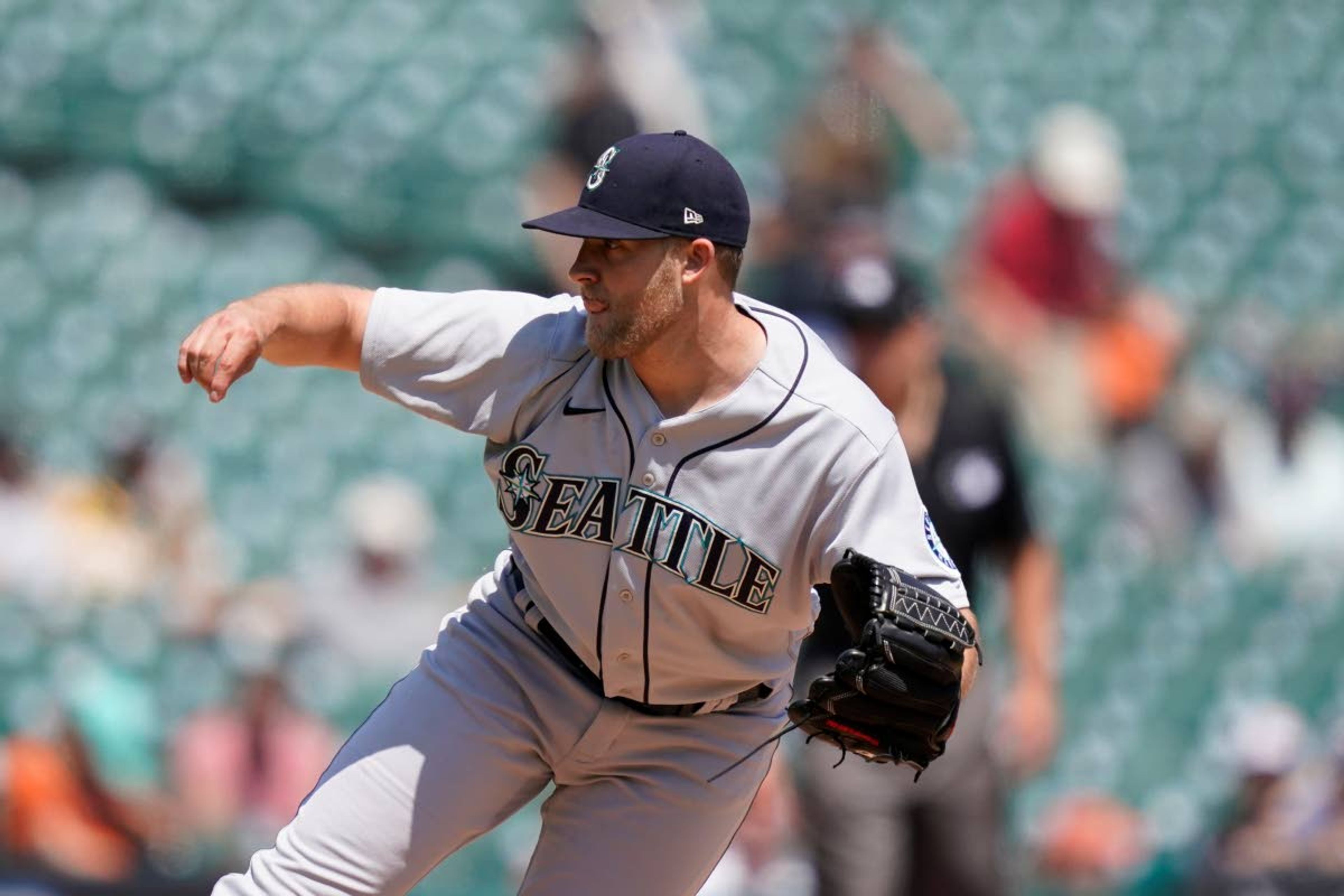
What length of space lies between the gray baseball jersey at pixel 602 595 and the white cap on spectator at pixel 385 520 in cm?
315

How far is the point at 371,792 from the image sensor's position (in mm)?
2812

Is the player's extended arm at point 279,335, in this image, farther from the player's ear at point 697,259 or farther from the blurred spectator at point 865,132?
the blurred spectator at point 865,132

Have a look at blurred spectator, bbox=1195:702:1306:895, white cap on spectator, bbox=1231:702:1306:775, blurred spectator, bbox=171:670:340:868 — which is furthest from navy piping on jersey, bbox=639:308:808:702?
white cap on spectator, bbox=1231:702:1306:775

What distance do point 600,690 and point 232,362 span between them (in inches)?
30.6

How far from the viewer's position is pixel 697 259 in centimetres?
282

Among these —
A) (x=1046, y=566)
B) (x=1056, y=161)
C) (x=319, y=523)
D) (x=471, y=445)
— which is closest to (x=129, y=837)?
(x=319, y=523)

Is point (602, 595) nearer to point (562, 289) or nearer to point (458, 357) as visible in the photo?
point (458, 357)

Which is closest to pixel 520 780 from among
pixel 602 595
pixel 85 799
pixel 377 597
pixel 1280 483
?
pixel 602 595

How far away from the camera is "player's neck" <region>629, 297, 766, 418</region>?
2.84 m

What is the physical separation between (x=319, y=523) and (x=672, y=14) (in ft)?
8.69

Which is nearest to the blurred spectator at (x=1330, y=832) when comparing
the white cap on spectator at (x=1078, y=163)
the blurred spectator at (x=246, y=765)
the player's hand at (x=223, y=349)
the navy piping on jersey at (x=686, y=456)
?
the white cap on spectator at (x=1078, y=163)

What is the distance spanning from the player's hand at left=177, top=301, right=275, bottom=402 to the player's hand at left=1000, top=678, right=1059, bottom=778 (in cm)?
247

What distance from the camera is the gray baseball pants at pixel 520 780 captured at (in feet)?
9.20

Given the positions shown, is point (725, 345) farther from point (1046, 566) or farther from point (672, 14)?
point (672, 14)
